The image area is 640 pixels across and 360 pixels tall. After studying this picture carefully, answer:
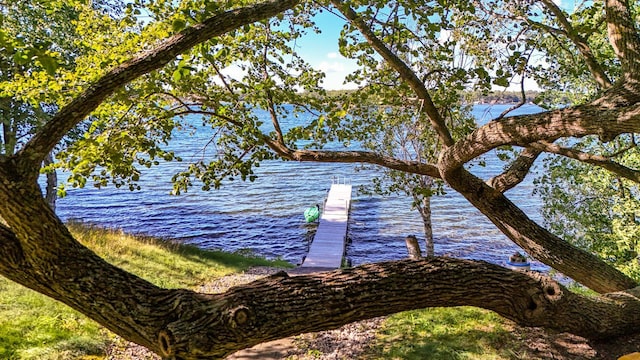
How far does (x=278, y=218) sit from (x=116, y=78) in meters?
21.2

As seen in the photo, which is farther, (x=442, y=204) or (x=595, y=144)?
(x=442, y=204)

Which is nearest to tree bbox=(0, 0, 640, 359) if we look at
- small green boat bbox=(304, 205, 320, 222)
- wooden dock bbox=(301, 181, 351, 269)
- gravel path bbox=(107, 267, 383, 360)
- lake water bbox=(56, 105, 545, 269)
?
gravel path bbox=(107, 267, 383, 360)

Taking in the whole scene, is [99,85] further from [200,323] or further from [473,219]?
[473,219]

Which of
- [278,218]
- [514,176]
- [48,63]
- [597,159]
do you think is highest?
[48,63]

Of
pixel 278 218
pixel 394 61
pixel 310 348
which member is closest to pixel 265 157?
pixel 394 61

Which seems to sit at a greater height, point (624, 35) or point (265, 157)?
point (624, 35)

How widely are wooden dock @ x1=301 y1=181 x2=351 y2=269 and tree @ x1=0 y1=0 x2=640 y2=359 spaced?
28.9ft

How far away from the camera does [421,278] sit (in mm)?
3463

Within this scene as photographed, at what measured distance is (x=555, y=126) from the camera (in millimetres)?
3252

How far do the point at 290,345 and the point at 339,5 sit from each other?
4.85 meters

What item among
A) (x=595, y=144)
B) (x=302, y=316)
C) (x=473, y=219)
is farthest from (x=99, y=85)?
(x=473, y=219)

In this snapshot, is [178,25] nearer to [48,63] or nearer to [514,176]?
[48,63]

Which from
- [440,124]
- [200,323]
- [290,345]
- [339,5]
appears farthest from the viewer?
[290,345]

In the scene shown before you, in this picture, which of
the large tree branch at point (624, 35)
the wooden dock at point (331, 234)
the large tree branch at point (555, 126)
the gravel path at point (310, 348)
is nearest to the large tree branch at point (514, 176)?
the large tree branch at point (555, 126)
